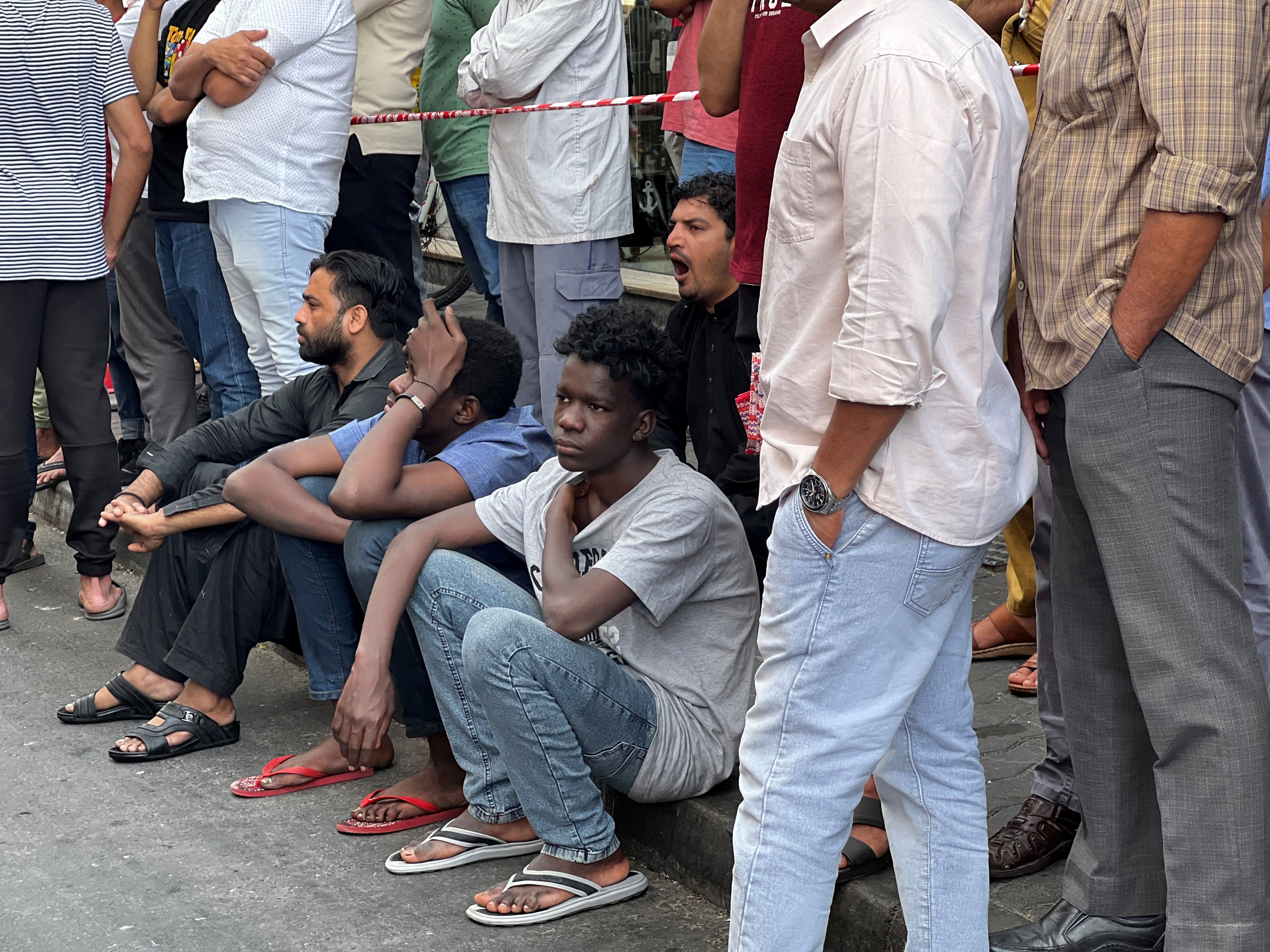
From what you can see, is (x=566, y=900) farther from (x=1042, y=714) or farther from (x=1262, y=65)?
(x=1262, y=65)

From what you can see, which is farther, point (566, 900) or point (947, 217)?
point (566, 900)

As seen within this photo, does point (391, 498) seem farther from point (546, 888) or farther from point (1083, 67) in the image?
point (1083, 67)

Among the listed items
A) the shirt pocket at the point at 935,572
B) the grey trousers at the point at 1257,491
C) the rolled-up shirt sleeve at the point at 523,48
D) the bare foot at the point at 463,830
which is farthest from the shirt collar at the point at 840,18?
the rolled-up shirt sleeve at the point at 523,48

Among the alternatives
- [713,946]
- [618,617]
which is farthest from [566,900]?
[618,617]

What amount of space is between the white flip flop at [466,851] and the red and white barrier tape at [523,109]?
217 cm

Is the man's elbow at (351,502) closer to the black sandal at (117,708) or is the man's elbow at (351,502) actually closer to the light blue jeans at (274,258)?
the black sandal at (117,708)

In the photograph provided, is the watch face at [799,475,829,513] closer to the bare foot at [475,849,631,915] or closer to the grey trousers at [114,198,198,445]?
the bare foot at [475,849,631,915]

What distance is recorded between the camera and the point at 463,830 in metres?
3.44

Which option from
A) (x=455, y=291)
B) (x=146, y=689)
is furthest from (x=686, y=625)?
(x=455, y=291)

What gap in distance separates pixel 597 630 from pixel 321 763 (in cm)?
104

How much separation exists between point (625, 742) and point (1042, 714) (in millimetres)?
858

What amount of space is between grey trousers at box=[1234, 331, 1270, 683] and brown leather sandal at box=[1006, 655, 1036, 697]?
94 cm

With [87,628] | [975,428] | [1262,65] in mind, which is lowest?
[87,628]

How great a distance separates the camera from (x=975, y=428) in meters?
2.16
